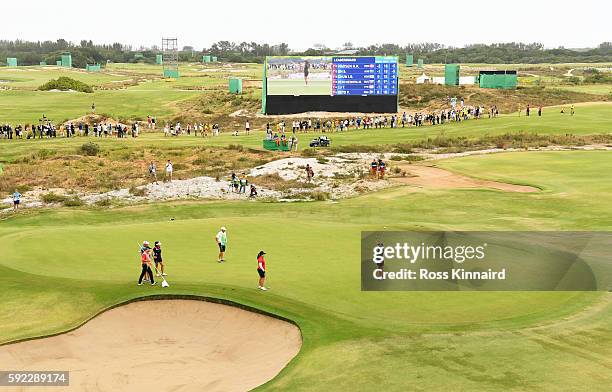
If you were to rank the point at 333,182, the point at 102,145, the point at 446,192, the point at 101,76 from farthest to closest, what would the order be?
the point at 101,76, the point at 102,145, the point at 333,182, the point at 446,192

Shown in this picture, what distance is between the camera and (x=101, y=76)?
7047 inches

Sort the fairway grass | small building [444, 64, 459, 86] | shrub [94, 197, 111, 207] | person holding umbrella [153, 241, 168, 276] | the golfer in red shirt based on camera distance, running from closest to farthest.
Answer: the fairway grass
the golfer in red shirt
person holding umbrella [153, 241, 168, 276]
shrub [94, 197, 111, 207]
small building [444, 64, 459, 86]

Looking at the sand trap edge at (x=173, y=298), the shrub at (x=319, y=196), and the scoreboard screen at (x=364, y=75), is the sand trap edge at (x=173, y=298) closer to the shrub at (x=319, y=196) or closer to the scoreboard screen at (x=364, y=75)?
the shrub at (x=319, y=196)

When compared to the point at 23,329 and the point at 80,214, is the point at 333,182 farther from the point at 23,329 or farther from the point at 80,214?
the point at 23,329

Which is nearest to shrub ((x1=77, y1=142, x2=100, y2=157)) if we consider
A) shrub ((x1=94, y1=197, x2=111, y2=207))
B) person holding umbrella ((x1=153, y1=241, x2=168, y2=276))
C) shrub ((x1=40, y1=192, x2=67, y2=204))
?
shrub ((x1=40, y1=192, x2=67, y2=204))

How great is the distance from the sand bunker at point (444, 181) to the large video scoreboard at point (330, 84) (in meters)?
33.6

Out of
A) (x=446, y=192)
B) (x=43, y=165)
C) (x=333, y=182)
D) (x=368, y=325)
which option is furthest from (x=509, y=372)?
(x=43, y=165)

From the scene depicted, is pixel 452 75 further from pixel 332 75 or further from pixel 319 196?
pixel 319 196

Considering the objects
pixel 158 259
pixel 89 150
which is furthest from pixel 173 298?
pixel 89 150

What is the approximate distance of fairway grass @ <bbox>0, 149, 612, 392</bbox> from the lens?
19094mm

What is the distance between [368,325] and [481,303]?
4128 millimetres

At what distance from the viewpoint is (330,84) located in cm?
9206

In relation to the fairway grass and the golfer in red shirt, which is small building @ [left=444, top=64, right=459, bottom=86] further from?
the golfer in red shirt

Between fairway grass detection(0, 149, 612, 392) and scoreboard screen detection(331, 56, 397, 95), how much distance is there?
49.5m
